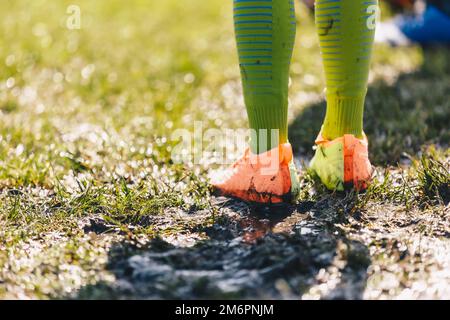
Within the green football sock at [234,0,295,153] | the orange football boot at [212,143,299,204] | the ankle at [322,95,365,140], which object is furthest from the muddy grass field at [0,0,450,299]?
the green football sock at [234,0,295,153]

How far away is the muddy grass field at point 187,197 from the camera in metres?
A: 1.63

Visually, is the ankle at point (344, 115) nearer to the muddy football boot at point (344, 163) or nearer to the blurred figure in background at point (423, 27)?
the muddy football boot at point (344, 163)

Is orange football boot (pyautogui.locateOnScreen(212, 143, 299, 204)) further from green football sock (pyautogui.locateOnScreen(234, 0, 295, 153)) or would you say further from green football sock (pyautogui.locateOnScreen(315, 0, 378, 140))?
green football sock (pyautogui.locateOnScreen(315, 0, 378, 140))

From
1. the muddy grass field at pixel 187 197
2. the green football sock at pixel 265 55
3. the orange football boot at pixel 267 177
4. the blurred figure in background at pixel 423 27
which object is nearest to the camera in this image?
the muddy grass field at pixel 187 197

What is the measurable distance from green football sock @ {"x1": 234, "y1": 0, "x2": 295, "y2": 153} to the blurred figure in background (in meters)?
2.78

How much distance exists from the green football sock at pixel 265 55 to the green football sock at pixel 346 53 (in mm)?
143

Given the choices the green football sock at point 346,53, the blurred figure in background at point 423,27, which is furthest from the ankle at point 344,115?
the blurred figure in background at point 423,27

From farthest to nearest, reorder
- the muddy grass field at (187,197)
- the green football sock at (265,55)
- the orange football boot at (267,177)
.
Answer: the orange football boot at (267,177)
the green football sock at (265,55)
the muddy grass field at (187,197)

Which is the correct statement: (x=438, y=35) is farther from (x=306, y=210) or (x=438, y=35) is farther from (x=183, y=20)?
(x=306, y=210)

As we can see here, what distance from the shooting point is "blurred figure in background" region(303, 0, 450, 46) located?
14.3ft

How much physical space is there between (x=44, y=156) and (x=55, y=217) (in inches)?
26.9

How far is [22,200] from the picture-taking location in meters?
2.14

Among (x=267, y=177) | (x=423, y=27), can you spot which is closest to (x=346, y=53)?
(x=267, y=177)

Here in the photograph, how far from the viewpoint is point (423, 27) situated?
4445 mm
